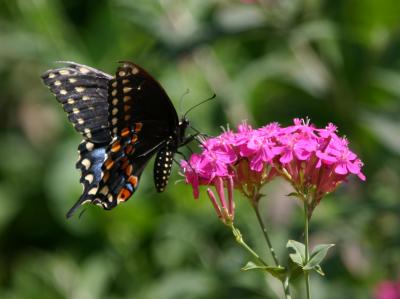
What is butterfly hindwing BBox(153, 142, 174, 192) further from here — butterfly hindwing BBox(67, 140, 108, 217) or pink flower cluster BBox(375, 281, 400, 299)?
pink flower cluster BBox(375, 281, 400, 299)

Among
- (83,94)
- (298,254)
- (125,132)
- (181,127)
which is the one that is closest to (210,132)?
(181,127)

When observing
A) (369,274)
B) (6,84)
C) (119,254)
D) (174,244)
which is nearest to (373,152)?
(369,274)

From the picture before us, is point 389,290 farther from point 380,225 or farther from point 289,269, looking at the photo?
point 289,269

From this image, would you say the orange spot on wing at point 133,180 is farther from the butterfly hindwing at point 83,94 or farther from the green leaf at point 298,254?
the green leaf at point 298,254

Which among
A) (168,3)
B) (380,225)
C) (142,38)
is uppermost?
(142,38)

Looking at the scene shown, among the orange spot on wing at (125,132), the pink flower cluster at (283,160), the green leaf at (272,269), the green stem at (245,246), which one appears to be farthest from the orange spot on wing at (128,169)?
the green leaf at (272,269)

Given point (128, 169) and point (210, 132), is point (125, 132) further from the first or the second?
point (210, 132)

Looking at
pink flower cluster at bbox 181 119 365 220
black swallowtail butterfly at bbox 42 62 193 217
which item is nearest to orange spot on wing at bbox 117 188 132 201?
black swallowtail butterfly at bbox 42 62 193 217
